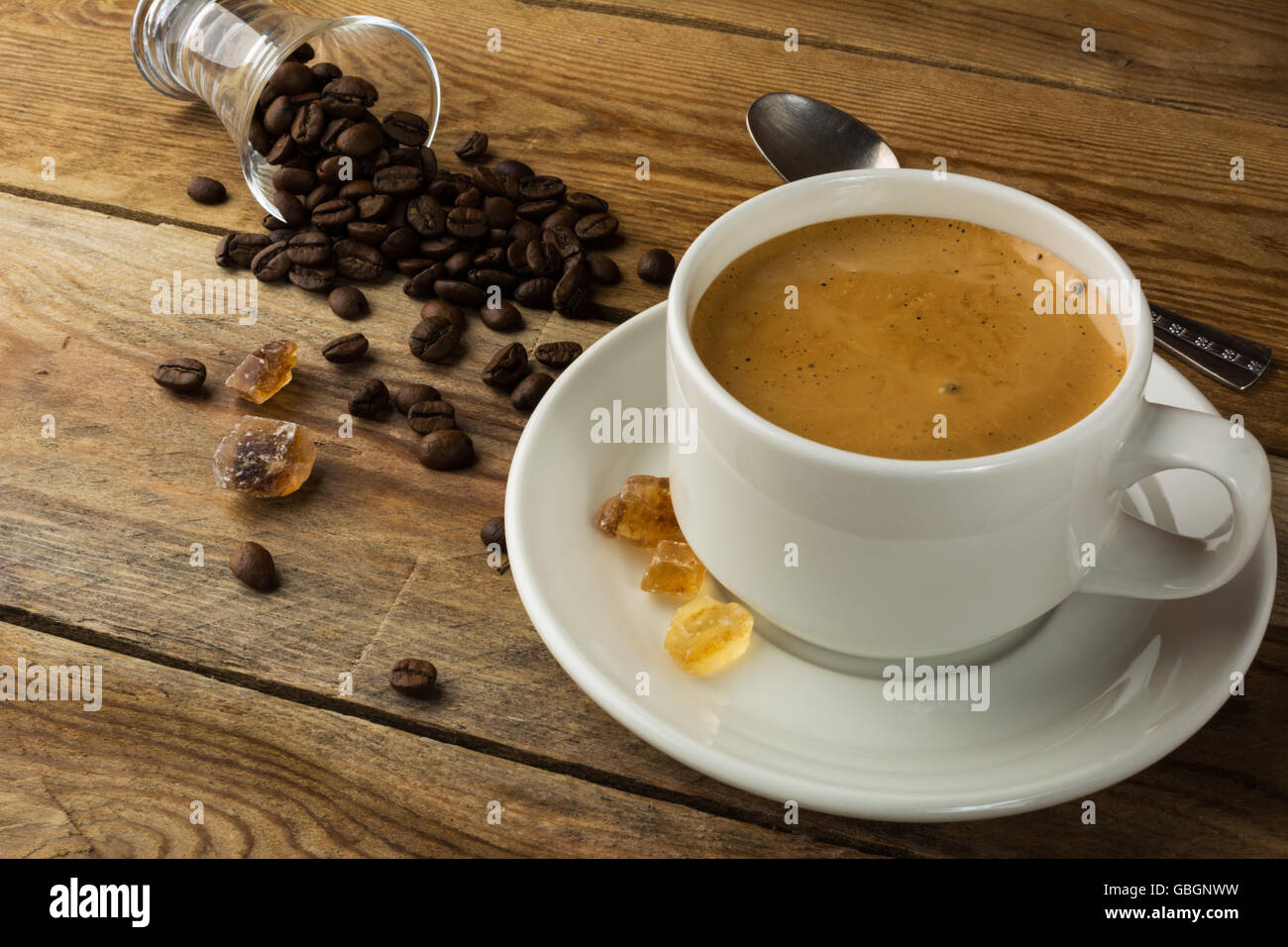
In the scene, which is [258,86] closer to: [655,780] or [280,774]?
[280,774]

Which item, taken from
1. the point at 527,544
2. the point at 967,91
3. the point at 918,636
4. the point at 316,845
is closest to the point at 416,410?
the point at 527,544

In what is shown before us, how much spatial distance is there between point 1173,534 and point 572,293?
0.87 meters

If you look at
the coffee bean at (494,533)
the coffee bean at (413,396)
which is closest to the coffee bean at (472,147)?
the coffee bean at (413,396)

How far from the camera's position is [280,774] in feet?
3.70

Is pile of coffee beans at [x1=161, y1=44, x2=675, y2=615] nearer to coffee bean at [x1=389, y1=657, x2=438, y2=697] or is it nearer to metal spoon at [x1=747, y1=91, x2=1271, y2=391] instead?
metal spoon at [x1=747, y1=91, x2=1271, y2=391]

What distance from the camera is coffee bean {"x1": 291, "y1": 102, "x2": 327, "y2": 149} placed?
1.76 meters

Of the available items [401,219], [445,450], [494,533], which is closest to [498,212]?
[401,219]

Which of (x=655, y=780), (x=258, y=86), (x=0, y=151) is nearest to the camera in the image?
(x=655, y=780)

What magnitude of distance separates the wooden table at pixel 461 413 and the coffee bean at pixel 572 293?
0.04 m

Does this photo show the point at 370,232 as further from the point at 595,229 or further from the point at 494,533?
the point at 494,533

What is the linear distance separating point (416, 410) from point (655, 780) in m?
0.60

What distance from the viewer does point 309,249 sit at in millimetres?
1689

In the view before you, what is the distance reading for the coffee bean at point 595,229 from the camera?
171cm

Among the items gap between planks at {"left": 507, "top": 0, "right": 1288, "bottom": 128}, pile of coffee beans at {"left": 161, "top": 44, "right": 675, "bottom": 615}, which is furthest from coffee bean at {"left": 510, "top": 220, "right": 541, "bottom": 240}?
gap between planks at {"left": 507, "top": 0, "right": 1288, "bottom": 128}
